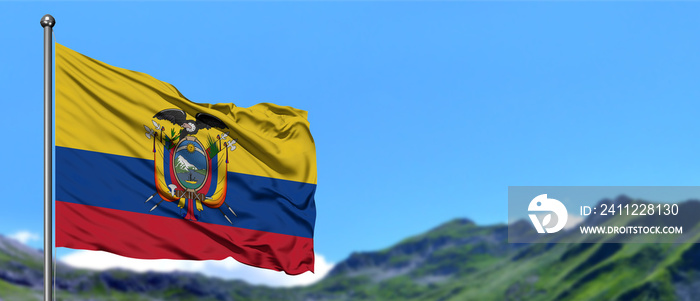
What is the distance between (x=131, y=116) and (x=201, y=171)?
2029 millimetres

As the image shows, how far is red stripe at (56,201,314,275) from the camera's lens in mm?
17141

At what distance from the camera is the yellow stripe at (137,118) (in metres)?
17.6

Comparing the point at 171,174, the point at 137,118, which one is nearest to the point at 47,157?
the point at 137,118

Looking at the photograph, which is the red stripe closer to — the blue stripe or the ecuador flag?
the ecuador flag

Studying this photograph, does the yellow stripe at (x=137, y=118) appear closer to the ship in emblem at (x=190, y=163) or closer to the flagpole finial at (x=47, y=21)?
the ship in emblem at (x=190, y=163)

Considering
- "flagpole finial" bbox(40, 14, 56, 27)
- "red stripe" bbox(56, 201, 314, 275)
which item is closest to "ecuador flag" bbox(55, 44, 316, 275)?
"red stripe" bbox(56, 201, 314, 275)

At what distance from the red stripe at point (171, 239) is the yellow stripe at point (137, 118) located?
143 cm

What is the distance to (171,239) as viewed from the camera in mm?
18734

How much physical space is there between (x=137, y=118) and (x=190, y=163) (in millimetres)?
1569

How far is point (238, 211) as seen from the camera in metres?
20.5

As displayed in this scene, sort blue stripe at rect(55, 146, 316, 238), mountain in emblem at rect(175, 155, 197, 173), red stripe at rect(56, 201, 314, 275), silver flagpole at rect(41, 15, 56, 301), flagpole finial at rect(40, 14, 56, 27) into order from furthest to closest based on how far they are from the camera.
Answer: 1. mountain in emblem at rect(175, 155, 197, 173)
2. blue stripe at rect(55, 146, 316, 238)
3. red stripe at rect(56, 201, 314, 275)
4. flagpole finial at rect(40, 14, 56, 27)
5. silver flagpole at rect(41, 15, 56, 301)

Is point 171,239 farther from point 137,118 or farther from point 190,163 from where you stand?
point 137,118

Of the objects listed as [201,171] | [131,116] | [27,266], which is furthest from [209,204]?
[27,266]

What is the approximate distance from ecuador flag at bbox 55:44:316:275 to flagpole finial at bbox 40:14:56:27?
1.58 m
